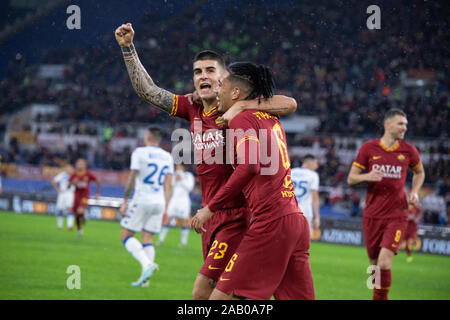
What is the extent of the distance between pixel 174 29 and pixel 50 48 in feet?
24.0

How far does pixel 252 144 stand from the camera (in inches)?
156

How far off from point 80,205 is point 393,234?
10.2 m

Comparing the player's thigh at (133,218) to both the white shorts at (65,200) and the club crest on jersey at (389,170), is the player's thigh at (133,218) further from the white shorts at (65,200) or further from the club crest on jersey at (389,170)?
the white shorts at (65,200)

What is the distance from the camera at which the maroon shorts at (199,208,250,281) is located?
474 centimetres

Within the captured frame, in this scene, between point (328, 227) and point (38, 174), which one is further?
point (38, 174)

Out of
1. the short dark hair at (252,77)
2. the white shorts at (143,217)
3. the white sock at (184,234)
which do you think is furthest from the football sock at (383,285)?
the white sock at (184,234)

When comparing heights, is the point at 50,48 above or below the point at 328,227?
above

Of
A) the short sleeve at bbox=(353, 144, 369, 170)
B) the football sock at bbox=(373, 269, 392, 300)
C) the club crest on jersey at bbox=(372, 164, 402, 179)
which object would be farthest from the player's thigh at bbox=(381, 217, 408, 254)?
the short sleeve at bbox=(353, 144, 369, 170)

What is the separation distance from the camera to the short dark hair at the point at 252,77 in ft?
14.3

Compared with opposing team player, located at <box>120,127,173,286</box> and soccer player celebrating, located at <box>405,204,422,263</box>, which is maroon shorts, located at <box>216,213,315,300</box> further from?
soccer player celebrating, located at <box>405,204,422,263</box>

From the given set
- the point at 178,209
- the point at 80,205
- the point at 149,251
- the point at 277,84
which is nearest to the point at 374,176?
the point at 149,251

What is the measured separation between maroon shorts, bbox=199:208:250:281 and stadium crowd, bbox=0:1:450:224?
1604 cm
